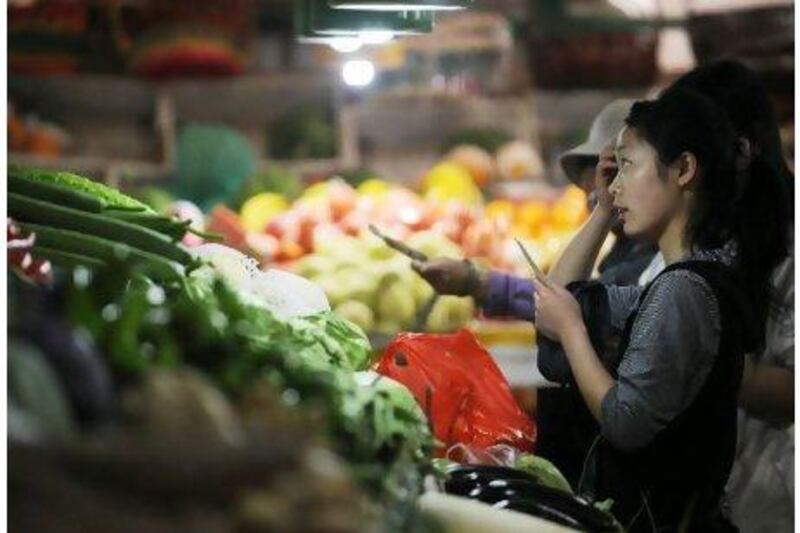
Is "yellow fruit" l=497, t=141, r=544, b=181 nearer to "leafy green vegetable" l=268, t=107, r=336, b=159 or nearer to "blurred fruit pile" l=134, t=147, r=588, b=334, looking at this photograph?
"blurred fruit pile" l=134, t=147, r=588, b=334

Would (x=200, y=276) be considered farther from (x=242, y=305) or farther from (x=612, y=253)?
(x=612, y=253)

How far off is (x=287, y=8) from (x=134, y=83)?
0.93 metres

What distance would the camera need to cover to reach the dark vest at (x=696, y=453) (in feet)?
9.35

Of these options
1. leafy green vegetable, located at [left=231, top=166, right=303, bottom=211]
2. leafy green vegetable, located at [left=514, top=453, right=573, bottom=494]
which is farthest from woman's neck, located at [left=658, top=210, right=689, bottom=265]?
leafy green vegetable, located at [left=231, top=166, right=303, bottom=211]

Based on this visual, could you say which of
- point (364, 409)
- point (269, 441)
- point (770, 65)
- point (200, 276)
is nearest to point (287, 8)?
point (770, 65)

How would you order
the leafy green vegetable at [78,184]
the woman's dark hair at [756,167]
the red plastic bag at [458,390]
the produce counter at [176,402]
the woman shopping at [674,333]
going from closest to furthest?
the produce counter at [176,402] < the leafy green vegetable at [78,184] < the woman shopping at [674,333] < the woman's dark hair at [756,167] < the red plastic bag at [458,390]

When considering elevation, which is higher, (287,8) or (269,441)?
(287,8)

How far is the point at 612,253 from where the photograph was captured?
3.91 metres

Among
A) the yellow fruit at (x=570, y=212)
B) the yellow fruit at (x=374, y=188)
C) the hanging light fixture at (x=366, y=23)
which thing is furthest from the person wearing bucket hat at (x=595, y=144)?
the yellow fruit at (x=374, y=188)

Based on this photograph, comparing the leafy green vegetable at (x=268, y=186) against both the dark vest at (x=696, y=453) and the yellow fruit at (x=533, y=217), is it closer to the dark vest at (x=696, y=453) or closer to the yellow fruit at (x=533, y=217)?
the yellow fruit at (x=533, y=217)

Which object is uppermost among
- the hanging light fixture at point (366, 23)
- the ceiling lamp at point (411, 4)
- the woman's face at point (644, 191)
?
the ceiling lamp at point (411, 4)

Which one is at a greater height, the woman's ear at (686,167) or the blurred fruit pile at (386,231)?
the woman's ear at (686,167)

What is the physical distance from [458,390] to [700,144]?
74cm

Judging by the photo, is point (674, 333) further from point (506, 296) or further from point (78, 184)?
point (506, 296)
